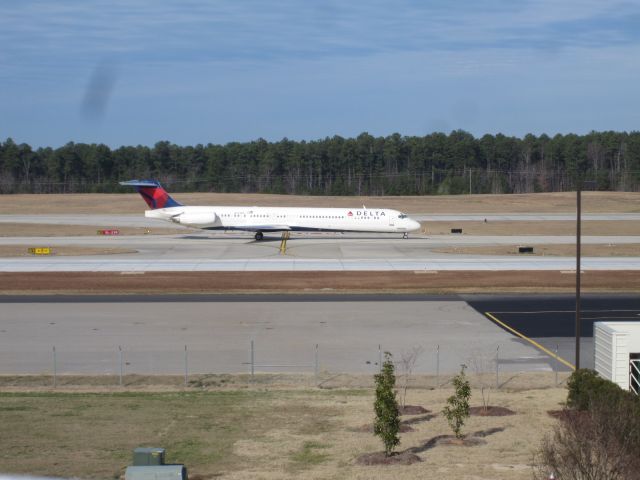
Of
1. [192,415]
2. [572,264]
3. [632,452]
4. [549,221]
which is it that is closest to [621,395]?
[632,452]

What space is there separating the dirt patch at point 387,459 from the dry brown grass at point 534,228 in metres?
68.5

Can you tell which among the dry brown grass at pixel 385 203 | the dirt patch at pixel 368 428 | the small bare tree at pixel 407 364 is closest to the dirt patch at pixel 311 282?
the small bare tree at pixel 407 364

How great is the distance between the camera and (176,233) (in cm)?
8781

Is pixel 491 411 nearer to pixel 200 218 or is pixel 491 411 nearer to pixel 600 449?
pixel 600 449

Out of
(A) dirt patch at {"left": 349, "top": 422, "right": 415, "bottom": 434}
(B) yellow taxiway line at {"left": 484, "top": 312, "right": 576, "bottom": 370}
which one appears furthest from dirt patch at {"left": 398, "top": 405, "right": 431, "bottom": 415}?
(B) yellow taxiway line at {"left": 484, "top": 312, "right": 576, "bottom": 370}

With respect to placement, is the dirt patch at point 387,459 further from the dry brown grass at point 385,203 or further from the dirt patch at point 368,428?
the dry brown grass at point 385,203

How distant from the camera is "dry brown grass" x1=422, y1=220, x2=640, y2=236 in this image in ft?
289

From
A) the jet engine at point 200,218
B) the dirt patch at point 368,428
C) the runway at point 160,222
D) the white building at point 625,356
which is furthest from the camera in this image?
the runway at point 160,222

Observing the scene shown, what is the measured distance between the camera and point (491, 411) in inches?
936

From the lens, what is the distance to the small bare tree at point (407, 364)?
84.3 feet

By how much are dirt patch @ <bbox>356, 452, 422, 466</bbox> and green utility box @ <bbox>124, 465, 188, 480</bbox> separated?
4.64 metres

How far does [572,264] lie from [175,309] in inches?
1181

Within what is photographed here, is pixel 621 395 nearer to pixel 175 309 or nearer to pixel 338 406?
pixel 338 406

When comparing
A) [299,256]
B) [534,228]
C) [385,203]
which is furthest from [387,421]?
→ [385,203]
